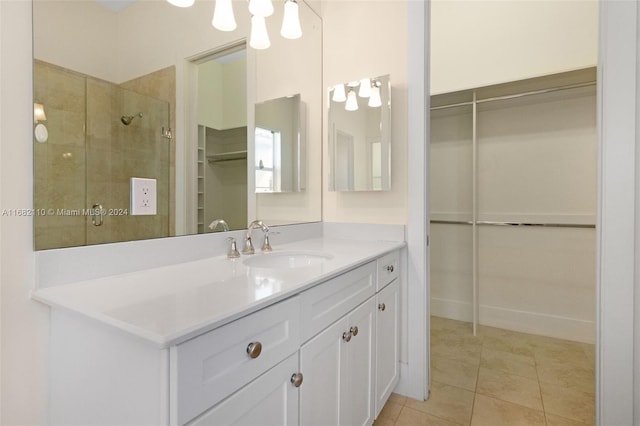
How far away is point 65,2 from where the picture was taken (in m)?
0.90

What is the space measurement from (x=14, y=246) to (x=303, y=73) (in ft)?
5.38

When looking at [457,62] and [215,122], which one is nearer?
[215,122]

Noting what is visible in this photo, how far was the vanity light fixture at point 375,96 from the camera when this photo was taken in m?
1.78

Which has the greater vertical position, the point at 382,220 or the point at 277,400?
the point at 382,220

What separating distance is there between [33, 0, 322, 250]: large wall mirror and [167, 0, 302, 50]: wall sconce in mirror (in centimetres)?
3

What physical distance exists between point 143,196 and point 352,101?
1.28 metres

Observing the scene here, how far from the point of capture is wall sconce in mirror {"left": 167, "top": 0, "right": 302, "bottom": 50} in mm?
1385

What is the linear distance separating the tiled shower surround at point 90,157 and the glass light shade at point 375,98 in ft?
3.66

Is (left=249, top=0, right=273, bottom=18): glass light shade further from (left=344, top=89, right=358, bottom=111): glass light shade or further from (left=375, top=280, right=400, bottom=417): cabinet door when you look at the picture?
(left=375, top=280, right=400, bottom=417): cabinet door

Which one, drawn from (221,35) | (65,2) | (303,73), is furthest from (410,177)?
(65,2)

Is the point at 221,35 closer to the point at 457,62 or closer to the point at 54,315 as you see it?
the point at 54,315

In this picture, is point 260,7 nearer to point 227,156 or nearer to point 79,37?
point 227,156

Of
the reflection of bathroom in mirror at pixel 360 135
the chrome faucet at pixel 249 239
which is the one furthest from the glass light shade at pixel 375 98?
the chrome faucet at pixel 249 239

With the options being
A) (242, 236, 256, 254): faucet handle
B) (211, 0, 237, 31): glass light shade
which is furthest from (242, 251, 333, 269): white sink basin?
(211, 0, 237, 31): glass light shade
